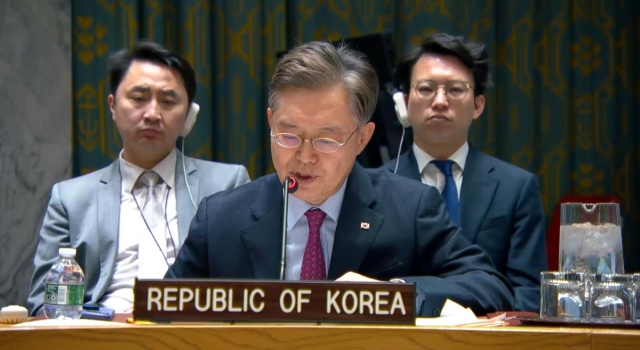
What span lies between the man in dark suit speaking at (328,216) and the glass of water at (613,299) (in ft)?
1.30

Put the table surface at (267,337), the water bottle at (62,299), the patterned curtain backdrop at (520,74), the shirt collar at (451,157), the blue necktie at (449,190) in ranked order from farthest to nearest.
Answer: the patterned curtain backdrop at (520,74) → the shirt collar at (451,157) → the blue necktie at (449,190) → the water bottle at (62,299) → the table surface at (267,337)

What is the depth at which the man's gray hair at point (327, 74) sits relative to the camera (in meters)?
1.84

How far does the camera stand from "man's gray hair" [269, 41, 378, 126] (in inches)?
72.3

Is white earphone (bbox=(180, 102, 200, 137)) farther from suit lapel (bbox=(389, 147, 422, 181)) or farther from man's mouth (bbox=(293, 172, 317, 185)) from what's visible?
man's mouth (bbox=(293, 172, 317, 185))

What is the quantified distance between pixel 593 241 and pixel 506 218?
3.87 feet

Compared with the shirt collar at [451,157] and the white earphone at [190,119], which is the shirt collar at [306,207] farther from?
the white earphone at [190,119]

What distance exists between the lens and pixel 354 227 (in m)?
1.91

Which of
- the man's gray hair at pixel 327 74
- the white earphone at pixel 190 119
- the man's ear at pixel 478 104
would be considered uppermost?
the man's ear at pixel 478 104

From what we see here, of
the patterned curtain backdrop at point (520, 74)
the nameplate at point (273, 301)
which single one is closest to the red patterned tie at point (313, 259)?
the nameplate at point (273, 301)

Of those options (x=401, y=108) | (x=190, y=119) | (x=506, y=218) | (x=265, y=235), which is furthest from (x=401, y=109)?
(x=265, y=235)

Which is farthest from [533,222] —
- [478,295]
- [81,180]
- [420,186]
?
[81,180]

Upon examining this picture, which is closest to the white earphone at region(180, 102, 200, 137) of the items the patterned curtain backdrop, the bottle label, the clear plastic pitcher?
the patterned curtain backdrop

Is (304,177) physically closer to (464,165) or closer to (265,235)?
(265,235)

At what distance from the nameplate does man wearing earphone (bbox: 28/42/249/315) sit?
1.43 metres
